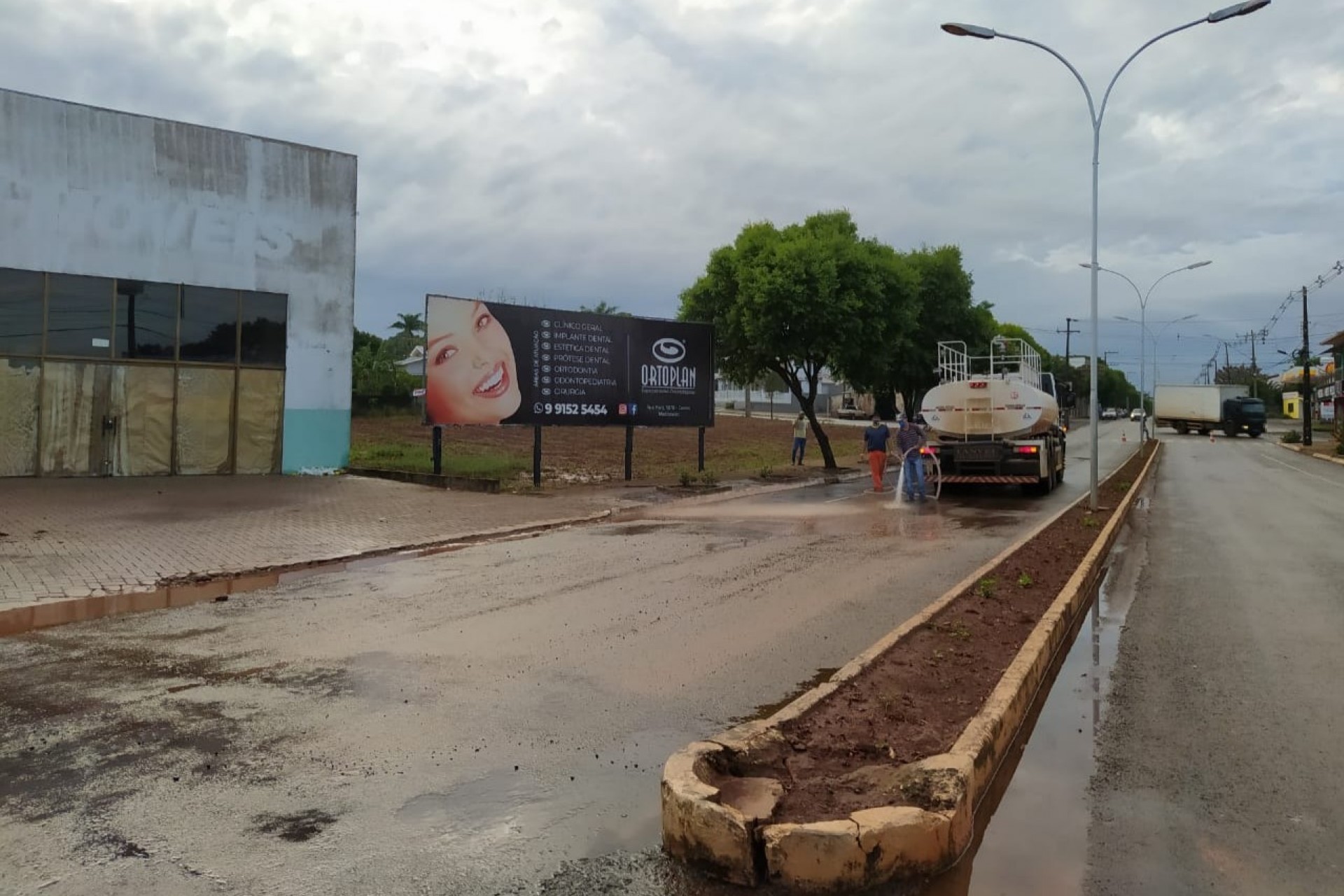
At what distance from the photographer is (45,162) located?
17.7 meters

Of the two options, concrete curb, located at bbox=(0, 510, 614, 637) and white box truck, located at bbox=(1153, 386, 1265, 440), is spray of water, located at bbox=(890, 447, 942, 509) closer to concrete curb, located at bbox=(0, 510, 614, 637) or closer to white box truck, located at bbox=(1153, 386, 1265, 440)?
concrete curb, located at bbox=(0, 510, 614, 637)

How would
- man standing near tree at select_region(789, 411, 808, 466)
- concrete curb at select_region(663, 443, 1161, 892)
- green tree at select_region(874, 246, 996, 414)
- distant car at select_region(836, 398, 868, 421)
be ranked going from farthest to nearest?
distant car at select_region(836, 398, 868, 421) < green tree at select_region(874, 246, 996, 414) < man standing near tree at select_region(789, 411, 808, 466) < concrete curb at select_region(663, 443, 1161, 892)

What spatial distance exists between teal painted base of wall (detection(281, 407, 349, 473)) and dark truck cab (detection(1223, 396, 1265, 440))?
181 ft

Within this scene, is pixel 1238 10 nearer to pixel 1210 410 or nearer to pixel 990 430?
pixel 990 430

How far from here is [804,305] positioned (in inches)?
944

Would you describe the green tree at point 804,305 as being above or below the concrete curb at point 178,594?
above

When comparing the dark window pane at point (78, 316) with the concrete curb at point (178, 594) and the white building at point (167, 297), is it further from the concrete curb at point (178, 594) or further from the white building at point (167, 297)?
the concrete curb at point (178, 594)

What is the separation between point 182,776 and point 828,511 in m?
12.9

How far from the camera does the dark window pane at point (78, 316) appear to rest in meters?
18.0

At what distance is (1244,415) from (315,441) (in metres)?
56.1

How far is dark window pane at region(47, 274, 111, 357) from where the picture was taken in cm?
1798

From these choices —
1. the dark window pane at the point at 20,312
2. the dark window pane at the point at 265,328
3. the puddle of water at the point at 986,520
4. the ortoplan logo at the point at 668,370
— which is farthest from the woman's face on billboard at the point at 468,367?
the puddle of water at the point at 986,520

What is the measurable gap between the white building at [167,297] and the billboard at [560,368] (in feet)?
11.3

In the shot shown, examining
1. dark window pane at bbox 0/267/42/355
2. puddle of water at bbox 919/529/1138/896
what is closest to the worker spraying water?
puddle of water at bbox 919/529/1138/896
